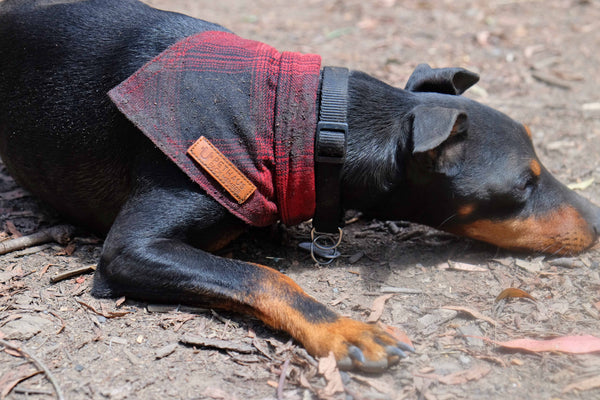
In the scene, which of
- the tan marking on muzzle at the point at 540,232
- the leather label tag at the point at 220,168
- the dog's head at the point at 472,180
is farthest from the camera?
the tan marking on muzzle at the point at 540,232

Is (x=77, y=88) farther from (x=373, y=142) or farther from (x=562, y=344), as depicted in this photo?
(x=562, y=344)

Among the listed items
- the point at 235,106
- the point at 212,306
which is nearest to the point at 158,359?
the point at 212,306

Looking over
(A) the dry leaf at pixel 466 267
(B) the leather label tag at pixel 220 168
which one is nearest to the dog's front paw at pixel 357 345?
(B) the leather label tag at pixel 220 168

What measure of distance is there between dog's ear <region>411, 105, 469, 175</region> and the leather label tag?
3.30ft

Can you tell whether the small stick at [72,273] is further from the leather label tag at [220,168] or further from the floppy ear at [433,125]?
the floppy ear at [433,125]

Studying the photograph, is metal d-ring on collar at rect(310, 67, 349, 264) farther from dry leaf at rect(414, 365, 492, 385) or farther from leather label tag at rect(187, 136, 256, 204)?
dry leaf at rect(414, 365, 492, 385)

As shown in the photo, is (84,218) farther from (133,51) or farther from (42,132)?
(133,51)

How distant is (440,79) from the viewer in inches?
162

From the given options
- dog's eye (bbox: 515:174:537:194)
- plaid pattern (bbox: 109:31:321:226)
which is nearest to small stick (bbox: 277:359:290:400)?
plaid pattern (bbox: 109:31:321:226)

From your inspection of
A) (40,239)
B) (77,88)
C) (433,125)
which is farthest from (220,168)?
(40,239)

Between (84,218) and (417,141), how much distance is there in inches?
95.1

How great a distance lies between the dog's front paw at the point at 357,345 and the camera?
3131mm

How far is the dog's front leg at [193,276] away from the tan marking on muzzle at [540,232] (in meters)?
1.23

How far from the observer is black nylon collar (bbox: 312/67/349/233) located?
357 centimetres
